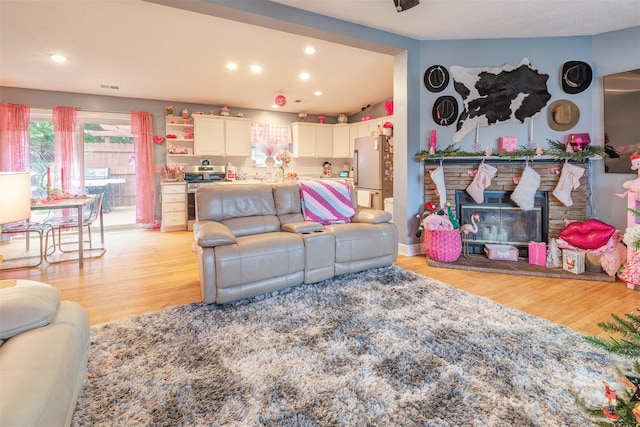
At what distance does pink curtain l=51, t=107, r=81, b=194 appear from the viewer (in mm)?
5387

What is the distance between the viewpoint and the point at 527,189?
3627mm

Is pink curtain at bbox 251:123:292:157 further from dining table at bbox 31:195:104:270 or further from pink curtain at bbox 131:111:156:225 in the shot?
dining table at bbox 31:195:104:270

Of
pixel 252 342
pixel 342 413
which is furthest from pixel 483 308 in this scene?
pixel 252 342

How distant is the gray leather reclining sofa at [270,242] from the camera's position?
98.2 inches

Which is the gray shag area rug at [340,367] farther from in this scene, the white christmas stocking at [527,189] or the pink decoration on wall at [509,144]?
the pink decoration on wall at [509,144]

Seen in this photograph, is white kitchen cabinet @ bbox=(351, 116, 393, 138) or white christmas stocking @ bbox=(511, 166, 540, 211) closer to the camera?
white christmas stocking @ bbox=(511, 166, 540, 211)

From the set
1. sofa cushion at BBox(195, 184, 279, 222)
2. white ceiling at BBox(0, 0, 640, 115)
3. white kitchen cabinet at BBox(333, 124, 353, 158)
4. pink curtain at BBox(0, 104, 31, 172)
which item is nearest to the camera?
white ceiling at BBox(0, 0, 640, 115)

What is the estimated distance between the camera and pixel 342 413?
140cm

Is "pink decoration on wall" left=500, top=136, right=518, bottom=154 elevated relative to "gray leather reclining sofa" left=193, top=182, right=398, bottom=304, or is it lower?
elevated

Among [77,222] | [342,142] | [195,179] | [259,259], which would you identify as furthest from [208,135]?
[259,259]

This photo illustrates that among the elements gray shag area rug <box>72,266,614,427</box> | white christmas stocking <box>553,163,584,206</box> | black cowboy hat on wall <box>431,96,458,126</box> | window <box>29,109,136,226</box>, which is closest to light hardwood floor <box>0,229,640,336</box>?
gray shag area rug <box>72,266,614,427</box>

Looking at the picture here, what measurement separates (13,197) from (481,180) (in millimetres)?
4016

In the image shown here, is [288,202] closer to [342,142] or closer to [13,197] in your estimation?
[13,197]

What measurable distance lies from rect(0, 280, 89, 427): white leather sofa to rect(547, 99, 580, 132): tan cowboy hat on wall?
4.48m
